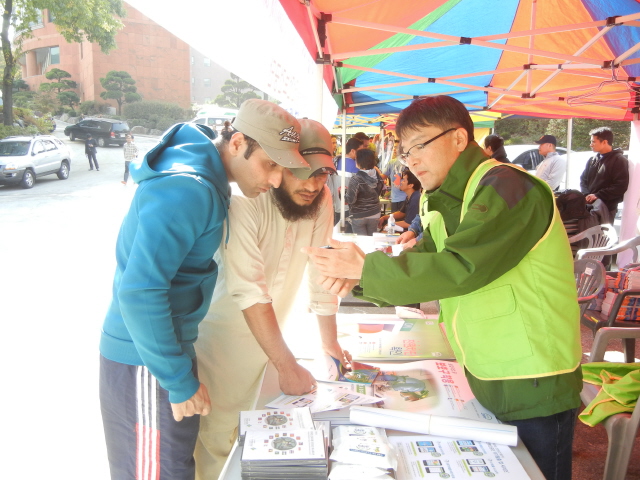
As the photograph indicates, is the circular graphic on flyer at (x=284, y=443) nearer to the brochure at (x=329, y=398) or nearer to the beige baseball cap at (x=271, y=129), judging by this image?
the brochure at (x=329, y=398)

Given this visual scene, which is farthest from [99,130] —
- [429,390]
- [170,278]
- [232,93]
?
[429,390]

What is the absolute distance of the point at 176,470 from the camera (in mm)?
1395

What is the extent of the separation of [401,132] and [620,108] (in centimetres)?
778

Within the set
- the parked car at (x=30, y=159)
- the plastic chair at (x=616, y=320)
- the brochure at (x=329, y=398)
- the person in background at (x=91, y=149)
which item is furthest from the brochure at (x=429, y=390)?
the person in background at (x=91, y=149)

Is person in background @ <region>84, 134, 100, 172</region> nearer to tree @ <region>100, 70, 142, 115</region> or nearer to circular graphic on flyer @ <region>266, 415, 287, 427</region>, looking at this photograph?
tree @ <region>100, 70, 142, 115</region>

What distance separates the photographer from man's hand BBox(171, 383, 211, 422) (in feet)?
4.29

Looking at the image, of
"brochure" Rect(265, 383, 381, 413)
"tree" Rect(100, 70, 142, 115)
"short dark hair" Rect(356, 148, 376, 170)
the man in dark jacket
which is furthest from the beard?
the man in dark jacket

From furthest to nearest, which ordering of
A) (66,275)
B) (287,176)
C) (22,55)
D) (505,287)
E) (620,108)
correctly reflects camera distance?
(620,108) → (66,275) → (22,55) → (287,176) → (505,287)

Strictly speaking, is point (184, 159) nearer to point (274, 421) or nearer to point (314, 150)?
point (314, 150)

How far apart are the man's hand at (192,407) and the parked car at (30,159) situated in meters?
6.26

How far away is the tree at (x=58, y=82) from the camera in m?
5.29

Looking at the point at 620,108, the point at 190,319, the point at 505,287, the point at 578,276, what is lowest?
the point at 578,276

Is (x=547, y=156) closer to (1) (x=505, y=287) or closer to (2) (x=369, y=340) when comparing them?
(2) (x=369, y=340)

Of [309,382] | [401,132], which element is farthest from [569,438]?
[401,132]
